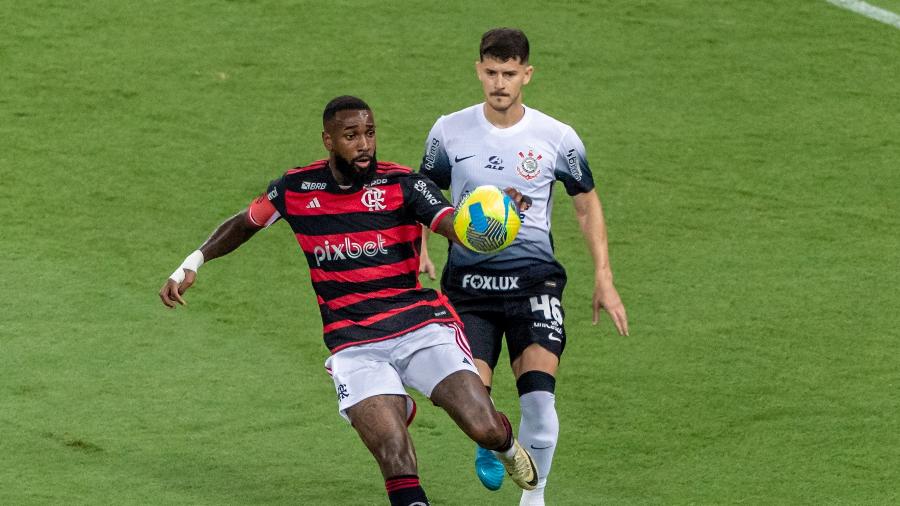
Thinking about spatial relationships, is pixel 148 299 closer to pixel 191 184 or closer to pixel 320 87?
pixel 191 184

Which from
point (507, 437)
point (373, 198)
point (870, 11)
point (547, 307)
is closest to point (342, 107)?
point (373, 198)

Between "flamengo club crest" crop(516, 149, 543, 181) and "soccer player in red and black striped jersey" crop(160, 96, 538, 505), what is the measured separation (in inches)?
27.6

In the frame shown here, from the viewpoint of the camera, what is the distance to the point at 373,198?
888 cm

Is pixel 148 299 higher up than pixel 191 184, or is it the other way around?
pixel 191 184

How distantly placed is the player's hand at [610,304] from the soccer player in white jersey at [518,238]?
0.06 metres

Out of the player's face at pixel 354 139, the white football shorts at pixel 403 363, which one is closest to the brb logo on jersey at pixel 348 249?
the player's face at pixel 354 139

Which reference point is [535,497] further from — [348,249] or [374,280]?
[348,249]

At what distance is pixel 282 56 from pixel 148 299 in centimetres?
417

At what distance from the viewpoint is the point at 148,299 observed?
1229 cm

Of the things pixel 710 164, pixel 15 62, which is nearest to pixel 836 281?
pixel 710 164

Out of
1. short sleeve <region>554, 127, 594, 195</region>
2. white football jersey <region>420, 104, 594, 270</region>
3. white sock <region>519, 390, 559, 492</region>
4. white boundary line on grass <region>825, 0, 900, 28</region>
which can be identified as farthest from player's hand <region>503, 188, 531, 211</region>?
white boundary line on grass <region>825, 0, 900, 28</region>

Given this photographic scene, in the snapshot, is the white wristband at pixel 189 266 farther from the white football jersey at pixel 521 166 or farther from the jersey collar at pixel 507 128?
the jersey collar at pixel 507 128

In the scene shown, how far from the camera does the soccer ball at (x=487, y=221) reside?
8422 millimetres

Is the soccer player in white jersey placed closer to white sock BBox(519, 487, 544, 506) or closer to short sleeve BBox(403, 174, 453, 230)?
white sock BBox(519, 487, 544, 506)
